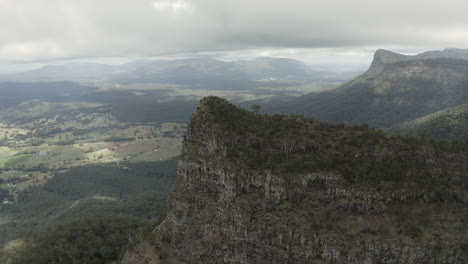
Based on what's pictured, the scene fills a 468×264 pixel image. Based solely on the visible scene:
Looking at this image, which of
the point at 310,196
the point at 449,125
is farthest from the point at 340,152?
the point at 449,125

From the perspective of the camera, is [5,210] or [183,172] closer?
[183,172]

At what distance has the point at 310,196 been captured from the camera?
4081 cm

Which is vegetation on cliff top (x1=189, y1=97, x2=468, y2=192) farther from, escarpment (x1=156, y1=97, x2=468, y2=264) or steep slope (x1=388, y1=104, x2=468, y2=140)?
steep slope (x1=388, y1=104, x2=468, y2=140)

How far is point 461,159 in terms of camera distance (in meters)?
42.5

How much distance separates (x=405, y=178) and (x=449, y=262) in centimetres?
1080

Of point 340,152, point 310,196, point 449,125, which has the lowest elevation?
point 310,196

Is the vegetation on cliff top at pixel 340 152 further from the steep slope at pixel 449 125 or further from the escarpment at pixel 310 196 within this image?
the steep slope at pixel 449 125

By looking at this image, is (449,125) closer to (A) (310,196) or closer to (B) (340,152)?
(B) (340,152)

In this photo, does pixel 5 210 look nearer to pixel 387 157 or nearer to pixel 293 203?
pixel 293 203

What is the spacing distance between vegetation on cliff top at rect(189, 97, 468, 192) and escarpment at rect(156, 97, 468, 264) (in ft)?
0.51

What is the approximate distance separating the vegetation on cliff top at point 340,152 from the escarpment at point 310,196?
6.1 inches

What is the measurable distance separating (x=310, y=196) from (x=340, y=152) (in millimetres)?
8914

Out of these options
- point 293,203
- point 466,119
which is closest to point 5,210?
point 293,203

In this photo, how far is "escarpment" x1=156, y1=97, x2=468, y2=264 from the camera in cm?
3616
